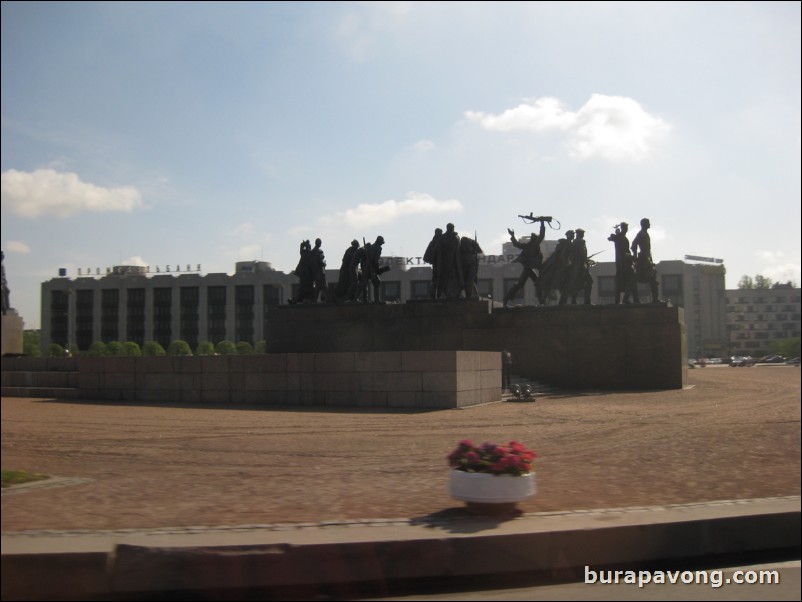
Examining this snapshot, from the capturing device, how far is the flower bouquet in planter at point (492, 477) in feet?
23.2

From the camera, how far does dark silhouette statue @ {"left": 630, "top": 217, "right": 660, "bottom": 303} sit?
91.7 ft

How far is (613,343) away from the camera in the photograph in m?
27.7

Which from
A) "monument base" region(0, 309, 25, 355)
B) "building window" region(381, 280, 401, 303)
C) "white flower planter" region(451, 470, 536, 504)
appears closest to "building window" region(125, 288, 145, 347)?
"building window" region(381, 280, 401, 303)

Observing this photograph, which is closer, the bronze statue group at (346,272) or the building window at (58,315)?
the bronze statue group at (346,272)

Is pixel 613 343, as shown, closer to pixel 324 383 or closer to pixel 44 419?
pixel 324 383

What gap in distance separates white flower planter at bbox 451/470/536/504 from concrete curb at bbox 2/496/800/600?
0.57 ft

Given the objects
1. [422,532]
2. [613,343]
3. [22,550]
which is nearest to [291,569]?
[422,532]

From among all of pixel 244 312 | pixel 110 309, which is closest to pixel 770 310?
pixel 244 312

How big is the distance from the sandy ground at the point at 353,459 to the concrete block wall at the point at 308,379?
4.02ft

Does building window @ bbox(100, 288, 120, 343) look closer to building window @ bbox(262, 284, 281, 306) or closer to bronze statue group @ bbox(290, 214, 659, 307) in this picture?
building window @ bbox(262, 284, 281, 306)

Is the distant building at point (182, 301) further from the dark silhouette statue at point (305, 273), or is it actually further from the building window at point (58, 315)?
the dark silhouette statue at point (305, 273)

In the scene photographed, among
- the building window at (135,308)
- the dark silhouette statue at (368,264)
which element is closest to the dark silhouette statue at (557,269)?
the dark silhouette statue at (368,264)

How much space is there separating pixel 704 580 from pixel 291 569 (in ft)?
10.4

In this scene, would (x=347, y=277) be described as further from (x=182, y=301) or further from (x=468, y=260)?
(x=182, y=301)
